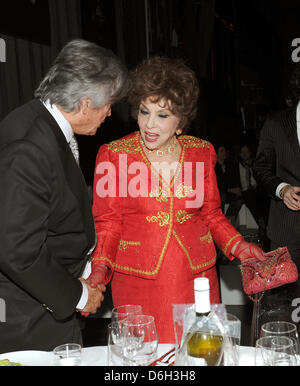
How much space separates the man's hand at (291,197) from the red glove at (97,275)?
3.59ft

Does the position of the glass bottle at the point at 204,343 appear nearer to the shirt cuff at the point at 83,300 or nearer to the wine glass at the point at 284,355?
the wine glass at the point at 284,355

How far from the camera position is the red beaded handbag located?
1.70m

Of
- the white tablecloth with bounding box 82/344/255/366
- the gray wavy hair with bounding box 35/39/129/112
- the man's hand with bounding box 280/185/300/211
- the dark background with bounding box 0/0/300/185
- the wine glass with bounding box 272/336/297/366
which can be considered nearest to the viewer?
the wine glass with bounding box 272/336/297/366

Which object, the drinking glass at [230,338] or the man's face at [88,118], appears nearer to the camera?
the drinking glass at [230,338]

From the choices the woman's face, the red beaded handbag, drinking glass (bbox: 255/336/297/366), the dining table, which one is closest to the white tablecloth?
the dining table

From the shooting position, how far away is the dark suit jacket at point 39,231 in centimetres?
139

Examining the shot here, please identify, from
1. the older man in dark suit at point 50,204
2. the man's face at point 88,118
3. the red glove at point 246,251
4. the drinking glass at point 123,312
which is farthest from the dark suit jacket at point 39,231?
the red glove at point 246,251

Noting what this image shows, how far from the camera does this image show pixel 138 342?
3.78 ft

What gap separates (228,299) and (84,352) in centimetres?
290

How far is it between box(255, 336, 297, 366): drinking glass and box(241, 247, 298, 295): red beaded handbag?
0.62 m

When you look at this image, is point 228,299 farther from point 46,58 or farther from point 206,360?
point 206,360

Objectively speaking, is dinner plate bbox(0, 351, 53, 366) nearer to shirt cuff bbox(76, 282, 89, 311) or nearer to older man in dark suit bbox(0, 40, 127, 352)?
older man in dark suit bbox(0, 40, 127, 352)

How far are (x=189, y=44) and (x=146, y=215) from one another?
508 centimetres

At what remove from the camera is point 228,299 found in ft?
13.5
